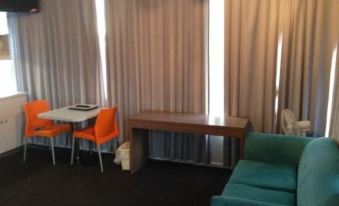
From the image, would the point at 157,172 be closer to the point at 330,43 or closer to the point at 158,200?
the point at 158,200

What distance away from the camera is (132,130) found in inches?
147

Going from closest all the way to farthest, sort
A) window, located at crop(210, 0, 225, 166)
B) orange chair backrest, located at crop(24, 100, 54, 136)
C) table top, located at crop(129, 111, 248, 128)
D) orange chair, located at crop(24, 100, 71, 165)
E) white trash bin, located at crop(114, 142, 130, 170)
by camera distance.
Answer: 1. table top, located at crop(129, 111, 248, 128)
2. window, located at crop(210, 0, 225, 166)
3. white trash bin, located at crop(114, 142, 130, 170)
4. orange chair, located at crop(24, 100, 71, 165)
5. orange chair backrest, located at crop(24, 100, 54, 136)

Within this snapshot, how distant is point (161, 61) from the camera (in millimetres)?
3949

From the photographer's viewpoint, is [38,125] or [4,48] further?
[4,48]

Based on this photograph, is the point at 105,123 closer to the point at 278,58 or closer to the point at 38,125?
the point at 38,125

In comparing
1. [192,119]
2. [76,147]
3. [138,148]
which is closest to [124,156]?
[138,148]

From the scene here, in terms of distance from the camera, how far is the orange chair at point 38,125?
4.14m

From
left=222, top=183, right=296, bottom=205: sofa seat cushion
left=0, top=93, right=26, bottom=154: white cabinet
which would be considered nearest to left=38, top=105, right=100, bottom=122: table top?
left=0, top=93, right=26, bottom=154: white cabinet

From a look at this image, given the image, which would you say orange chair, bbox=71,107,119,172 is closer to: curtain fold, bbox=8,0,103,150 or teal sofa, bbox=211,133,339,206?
curtain fold, bbox=8,0,103,150

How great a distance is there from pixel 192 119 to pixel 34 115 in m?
2.27

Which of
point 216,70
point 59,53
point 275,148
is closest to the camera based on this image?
point 275,148

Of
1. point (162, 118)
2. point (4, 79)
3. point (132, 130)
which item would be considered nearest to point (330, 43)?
point (162, 118)

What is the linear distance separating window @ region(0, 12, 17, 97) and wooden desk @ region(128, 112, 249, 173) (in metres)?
2.21

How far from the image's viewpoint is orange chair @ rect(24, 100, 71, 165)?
4137 mm
